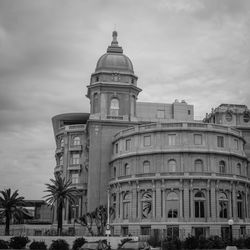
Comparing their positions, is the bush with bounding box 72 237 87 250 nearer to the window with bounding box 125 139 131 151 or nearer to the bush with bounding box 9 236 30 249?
the bush with bounding box 9 236 30 249

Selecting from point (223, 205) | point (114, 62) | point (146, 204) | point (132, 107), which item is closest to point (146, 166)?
point (146, 204)

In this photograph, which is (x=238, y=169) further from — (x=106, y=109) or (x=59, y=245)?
(x=59, y=245)

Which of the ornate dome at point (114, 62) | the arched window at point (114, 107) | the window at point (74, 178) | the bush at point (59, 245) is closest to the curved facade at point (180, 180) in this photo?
the arched window at point (114, 107)

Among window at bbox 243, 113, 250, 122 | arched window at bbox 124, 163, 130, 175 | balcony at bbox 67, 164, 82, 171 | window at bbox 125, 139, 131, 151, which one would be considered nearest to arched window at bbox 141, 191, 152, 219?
arched window at bbox 124, 163, 130, 175

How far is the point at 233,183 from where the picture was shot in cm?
6888

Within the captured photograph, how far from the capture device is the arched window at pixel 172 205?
65.7m

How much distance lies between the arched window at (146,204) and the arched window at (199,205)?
21.3ft

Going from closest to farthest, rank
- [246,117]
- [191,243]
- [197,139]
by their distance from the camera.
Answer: [191,243] < [197,139] < [246,117]

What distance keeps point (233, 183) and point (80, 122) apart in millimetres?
39840

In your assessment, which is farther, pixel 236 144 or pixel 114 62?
pixel 114 62

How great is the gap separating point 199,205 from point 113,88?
27684 mm

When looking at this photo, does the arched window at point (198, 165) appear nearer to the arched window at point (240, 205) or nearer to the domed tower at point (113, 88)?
the arched window at point (240, 205)

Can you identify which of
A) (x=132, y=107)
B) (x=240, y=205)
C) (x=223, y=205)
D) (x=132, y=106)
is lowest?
(x=223, y=205)

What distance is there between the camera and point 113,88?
82.9m
